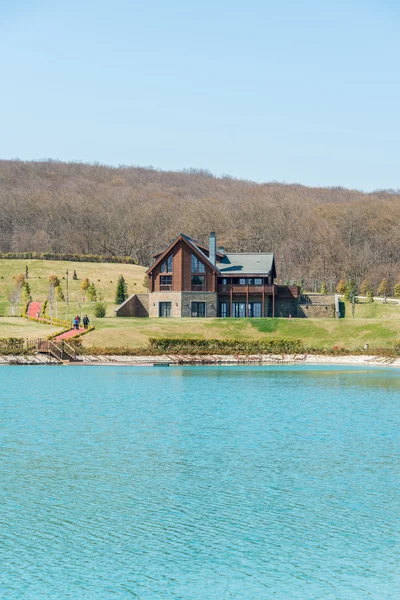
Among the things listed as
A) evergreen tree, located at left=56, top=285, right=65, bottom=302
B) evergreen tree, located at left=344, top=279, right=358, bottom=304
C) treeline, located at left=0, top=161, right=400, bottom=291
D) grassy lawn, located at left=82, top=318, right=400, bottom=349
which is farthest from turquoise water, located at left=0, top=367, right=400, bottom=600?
treeline, located at left=0, top=161, right=400, bottom=291

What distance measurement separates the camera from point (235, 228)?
136m

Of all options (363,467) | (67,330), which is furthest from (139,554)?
(67,330)

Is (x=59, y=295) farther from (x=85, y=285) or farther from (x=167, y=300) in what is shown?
(x=167, y=300)

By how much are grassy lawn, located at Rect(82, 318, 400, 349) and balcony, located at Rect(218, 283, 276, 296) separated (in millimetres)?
6196

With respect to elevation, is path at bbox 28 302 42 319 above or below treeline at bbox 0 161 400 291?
below

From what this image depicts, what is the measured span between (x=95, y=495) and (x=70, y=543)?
3.66 metres

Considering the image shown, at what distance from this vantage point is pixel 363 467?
2406 cm

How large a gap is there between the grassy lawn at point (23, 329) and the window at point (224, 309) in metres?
16.2

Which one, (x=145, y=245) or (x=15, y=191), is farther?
(x=15, y=191)

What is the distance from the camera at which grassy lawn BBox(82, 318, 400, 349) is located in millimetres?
65562

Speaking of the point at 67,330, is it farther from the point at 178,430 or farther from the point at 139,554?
the point at 139,554

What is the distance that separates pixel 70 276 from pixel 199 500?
83022mm

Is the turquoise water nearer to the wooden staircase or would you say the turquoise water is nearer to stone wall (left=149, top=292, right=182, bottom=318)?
the wooden staircase

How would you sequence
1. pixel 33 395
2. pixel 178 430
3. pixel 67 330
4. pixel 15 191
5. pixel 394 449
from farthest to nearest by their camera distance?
pixel 15 191
pixel 67 330
pixel 33 395
pixel 178 430
pixel 394 449
